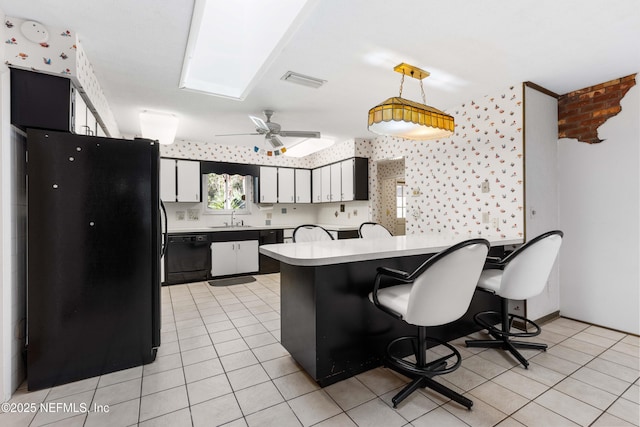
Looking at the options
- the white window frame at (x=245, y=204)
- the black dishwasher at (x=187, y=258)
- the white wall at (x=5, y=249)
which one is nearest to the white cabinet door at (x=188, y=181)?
the white window frame at (x=245, y=204)

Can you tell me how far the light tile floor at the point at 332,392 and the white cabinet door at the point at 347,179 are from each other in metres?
3.24

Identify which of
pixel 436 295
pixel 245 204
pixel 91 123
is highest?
pixel 91 123

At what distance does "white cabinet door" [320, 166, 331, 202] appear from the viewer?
239 inches

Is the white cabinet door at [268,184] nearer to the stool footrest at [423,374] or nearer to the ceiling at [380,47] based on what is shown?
the ceiling at [380,47]

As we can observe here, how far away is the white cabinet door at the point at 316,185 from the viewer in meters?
6.38

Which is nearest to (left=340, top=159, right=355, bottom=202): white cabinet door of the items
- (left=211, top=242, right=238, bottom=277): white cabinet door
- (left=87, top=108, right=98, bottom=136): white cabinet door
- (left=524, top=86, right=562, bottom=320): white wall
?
(left=211, top=242, right=238, bottom=277): white cabinet door

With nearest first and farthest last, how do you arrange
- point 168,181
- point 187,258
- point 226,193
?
1. point 187,258
2. point 168,181
3. point 226,193

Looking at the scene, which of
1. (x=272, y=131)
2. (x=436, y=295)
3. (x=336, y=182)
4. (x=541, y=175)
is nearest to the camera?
(x=436, y=295)

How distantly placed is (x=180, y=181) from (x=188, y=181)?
0.44ft

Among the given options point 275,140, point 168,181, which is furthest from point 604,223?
point 168,181

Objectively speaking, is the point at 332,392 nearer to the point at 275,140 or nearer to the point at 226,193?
the point at 275,140

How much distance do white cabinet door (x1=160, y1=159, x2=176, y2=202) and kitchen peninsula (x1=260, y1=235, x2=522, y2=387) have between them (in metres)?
3.78

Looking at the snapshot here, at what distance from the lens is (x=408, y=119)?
2.26 meters

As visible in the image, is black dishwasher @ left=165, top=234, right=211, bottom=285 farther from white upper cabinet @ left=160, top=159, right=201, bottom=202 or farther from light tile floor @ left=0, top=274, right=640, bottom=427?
light tile floor @ left=0, top=274, right=640, bottom=427
